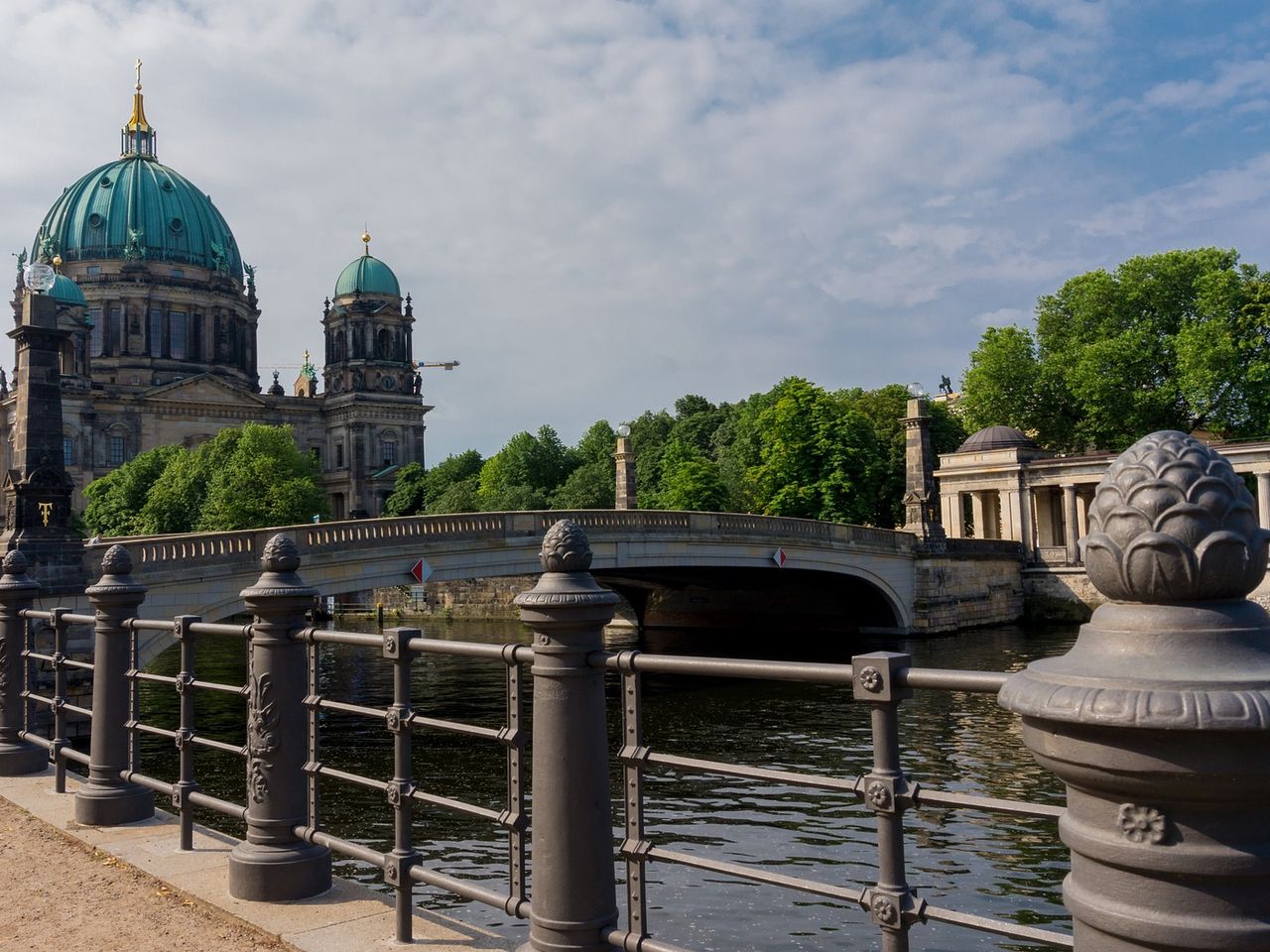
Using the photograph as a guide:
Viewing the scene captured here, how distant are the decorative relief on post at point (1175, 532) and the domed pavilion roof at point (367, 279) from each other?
83.6 m

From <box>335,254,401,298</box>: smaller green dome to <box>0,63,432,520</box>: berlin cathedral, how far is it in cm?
10

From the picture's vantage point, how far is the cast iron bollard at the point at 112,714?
6.71 metres

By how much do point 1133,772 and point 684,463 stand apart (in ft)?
172

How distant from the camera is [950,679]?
2.69m

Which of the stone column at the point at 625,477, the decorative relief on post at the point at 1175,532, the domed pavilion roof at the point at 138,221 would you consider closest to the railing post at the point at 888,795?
the decorative relief on post at the point at 1175,532

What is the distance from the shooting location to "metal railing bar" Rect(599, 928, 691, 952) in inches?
138

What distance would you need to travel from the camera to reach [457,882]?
14.4 feet

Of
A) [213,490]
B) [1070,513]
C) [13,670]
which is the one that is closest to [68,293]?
[213,490]

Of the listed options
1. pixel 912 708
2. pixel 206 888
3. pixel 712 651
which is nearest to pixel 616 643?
pixel 712 651

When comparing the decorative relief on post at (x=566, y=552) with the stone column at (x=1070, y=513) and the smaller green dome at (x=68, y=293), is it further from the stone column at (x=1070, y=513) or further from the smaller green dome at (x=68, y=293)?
the smaller green dome at (x=68, y=293)

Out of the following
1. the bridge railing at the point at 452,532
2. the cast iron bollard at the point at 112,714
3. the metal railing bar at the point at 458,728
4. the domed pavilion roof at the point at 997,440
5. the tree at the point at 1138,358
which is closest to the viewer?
the metal railing bar at the point at 458,728

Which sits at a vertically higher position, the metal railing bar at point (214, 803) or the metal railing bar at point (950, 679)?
the metal railing bar at point (950, 679)

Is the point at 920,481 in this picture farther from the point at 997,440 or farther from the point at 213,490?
the point at 213,490

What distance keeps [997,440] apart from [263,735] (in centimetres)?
5152
